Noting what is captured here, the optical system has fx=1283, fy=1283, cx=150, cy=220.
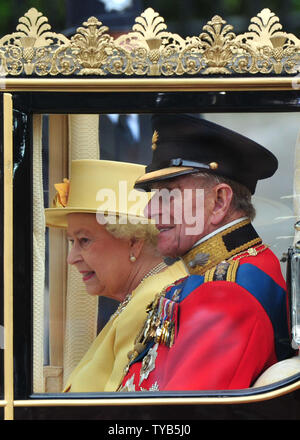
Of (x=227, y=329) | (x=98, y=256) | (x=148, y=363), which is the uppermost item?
(x=98, y=256)

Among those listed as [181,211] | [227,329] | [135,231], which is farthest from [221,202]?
[227,329]

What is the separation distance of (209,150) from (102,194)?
0.37 metres

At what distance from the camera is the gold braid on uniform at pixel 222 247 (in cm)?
409

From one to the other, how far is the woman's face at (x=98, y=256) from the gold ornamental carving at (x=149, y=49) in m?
0.49

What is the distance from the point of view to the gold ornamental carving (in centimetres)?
402

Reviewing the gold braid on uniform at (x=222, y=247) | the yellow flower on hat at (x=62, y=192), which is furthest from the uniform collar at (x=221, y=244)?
the yellow flower on hat at (x=62, y=192)

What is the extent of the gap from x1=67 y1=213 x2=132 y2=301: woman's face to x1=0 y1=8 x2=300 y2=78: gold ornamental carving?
49 centimetres

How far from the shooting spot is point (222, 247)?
4094 millimetres

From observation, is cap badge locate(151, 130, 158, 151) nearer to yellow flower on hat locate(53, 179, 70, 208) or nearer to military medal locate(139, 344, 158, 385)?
yellow flower on hat locate(53, 179, 70, 208)

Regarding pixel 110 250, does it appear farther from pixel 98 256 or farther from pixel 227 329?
pixel 227 329

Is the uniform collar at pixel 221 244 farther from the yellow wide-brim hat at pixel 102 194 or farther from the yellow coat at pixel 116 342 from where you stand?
the yellow wide-brim hat at pixel 102 194

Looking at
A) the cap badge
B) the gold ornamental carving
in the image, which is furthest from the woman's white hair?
the gold ornamental carving

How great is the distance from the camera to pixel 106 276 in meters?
4.14
